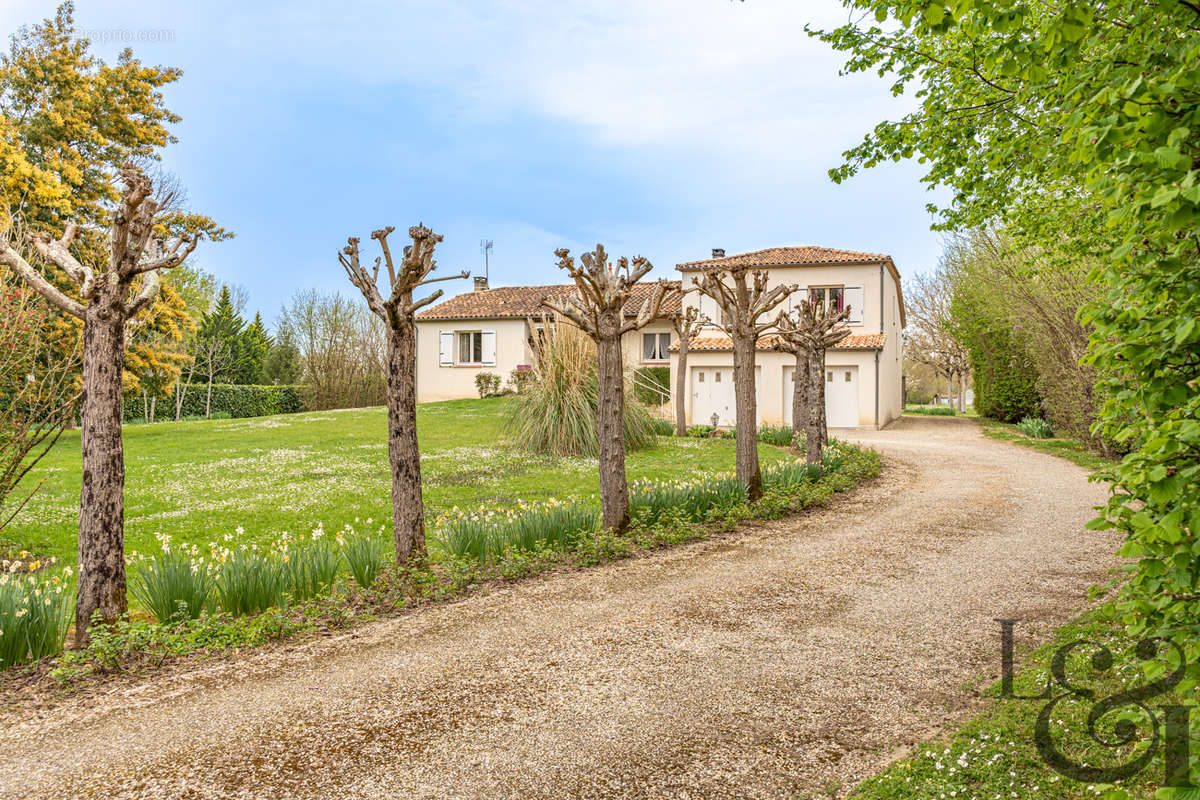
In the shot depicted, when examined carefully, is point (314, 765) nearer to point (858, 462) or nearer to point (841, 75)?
point (841, 75)

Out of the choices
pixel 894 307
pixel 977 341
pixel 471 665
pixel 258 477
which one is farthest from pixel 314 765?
pixel 977 341

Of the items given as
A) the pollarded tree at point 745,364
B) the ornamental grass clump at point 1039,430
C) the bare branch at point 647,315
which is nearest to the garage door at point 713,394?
the ornamental grass clump at point 1039,430

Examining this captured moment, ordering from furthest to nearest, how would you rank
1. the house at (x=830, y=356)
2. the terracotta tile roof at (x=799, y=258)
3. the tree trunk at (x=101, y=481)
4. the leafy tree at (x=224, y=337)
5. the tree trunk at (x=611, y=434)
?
the leafy tree at (x=224, y=337) < the terracotta tile roof at (x=799, y=258) < the house at (x=830, y=356) < the tree trunk at (x=611, y=434) < the tree trunk at (x=101, y=481)

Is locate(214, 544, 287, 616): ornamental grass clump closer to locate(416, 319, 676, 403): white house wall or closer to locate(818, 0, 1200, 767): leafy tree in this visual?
locate(818, 0, 1200, 767): leafy tree

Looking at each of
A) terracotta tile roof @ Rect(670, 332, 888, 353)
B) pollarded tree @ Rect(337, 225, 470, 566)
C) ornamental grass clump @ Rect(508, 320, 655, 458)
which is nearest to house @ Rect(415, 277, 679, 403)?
terracotta tile roof @ Rect(670, 332, 888, 353)

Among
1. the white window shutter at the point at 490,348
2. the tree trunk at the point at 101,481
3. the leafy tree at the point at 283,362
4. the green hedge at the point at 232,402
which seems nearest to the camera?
the tree trunk at the point at 101,481

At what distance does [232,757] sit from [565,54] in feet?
28.8

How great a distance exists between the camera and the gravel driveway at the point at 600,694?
316 cm

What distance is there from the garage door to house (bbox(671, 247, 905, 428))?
0.11ft

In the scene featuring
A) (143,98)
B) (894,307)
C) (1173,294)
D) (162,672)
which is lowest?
(162,672)

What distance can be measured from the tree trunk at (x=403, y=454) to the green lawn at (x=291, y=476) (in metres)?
2.47

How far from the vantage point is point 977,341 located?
26938 mm

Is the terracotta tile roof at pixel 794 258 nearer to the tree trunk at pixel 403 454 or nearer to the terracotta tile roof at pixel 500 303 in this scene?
the terracotta tile roof at pixel 500 303

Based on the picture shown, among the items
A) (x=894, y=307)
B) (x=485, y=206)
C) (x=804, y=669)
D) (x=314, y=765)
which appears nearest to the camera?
(x=314, y=765)
